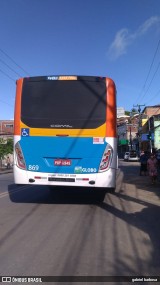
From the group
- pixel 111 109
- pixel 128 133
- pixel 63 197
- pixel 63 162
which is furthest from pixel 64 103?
pixel 128 133

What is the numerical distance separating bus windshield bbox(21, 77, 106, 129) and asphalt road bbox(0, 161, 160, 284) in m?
2.44

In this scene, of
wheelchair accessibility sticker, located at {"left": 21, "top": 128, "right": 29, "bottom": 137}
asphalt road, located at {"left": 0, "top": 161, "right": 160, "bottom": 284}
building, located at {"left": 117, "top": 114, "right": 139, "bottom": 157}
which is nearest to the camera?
asphalt road, located at {"left": 0, "top": 161, "right": 160, "bottom": 284}

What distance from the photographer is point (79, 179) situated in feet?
34.4

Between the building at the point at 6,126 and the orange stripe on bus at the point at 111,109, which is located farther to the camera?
the building at the point at 6,126

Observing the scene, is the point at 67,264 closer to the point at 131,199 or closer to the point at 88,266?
the point at 88,266

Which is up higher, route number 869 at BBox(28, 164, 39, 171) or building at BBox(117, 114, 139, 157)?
building at BBox(117, 114, 139, 157)

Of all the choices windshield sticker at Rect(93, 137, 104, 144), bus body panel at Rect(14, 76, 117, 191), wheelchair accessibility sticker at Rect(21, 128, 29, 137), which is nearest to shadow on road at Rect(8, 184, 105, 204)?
bus body panel at Rect(14, 76, 117, 191)

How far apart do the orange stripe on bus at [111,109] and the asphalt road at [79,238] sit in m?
2.22

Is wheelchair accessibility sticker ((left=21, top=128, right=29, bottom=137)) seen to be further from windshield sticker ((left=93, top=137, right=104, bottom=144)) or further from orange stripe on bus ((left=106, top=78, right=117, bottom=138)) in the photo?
orange stripe on bus ((left=106, top=78, right=117, bottom=138))

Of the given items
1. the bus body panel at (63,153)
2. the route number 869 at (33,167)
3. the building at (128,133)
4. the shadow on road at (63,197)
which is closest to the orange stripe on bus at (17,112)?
the bus body panel at (63,153)

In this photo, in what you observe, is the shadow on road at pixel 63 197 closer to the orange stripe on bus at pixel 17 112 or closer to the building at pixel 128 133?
the orange stripe on bus at pixel 17 112

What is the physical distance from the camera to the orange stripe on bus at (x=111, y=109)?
34.6 ft

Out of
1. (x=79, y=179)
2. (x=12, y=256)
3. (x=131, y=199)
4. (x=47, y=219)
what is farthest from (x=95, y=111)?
(x=12, y=256)

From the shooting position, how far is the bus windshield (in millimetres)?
10617
